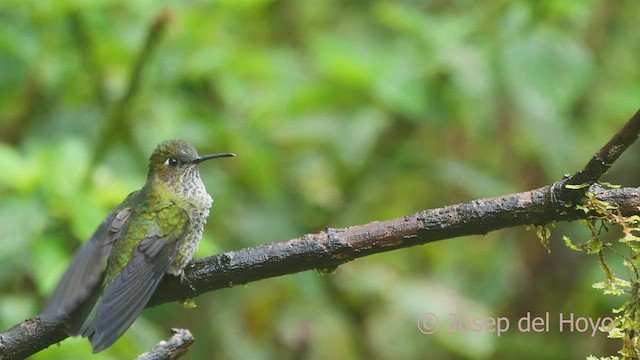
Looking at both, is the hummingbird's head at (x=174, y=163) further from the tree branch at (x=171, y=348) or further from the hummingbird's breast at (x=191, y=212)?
the tree branch at (x=171, y=348)

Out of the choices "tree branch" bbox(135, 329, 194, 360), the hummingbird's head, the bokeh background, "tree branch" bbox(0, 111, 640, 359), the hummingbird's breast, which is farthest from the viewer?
the bokeh background

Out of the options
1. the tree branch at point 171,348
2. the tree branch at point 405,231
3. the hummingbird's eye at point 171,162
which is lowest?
the tree branch at point 171,348

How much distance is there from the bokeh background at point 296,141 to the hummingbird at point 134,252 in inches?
17.0

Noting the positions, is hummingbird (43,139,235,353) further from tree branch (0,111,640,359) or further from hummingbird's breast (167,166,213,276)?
tree branch (0,111,640,359)

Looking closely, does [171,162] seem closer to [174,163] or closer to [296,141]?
[174,163]

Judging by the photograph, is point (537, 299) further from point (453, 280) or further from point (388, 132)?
point (388, 132)

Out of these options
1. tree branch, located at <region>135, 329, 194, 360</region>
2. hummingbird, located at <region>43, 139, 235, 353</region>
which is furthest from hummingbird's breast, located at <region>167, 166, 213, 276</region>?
tree branch, located at <region>135, 329, 194, 360</region>

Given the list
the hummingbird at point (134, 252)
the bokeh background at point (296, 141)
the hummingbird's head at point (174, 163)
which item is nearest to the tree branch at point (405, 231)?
the hummingbird at point (134, 252)

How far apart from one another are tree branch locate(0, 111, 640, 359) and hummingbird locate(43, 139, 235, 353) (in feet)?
0.67

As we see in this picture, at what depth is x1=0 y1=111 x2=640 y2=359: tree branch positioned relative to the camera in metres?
2.06

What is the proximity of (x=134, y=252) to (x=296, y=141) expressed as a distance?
2.82m

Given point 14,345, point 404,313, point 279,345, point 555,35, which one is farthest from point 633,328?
point 279,345

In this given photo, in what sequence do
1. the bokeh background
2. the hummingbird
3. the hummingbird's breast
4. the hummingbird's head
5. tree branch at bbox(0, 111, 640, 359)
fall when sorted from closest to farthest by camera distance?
tree branch at bbox(0, 111, 640, 359) < the hummingbird < the hummingbird's breast < the hummingbird's head < the bokeh background

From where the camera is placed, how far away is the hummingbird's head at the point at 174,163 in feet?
10.9
